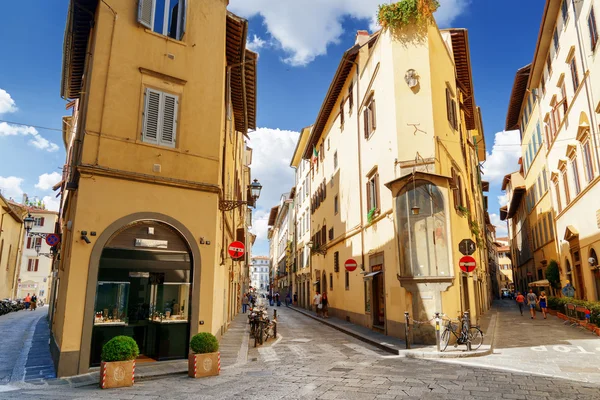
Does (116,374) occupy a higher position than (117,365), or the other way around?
(117,365)

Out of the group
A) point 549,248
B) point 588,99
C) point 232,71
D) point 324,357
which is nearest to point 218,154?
point 232,71

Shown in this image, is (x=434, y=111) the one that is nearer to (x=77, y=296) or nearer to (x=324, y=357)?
(x=324, y=357)

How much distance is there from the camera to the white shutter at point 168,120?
10766 mm

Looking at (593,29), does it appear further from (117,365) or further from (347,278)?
(117,365)

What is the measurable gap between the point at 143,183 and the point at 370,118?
11.6 meters

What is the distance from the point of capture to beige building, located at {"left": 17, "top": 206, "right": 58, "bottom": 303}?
176 ft

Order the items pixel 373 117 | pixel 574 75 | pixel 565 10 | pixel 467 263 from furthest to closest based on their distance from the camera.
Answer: pixel 565 10, pixel 574 75, pixel 373 117, pixel 467 263

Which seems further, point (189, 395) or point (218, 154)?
point (218, 154)

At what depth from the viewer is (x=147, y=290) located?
10.3 metres

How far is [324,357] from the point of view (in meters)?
10.9

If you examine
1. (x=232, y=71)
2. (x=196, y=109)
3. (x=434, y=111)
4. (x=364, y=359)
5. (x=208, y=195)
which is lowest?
(x=364, y=359)

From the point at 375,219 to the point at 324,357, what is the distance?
7524 millimetres

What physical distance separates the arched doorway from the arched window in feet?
23.9

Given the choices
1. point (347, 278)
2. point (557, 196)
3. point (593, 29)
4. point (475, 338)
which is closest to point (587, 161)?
point (593, 29)
